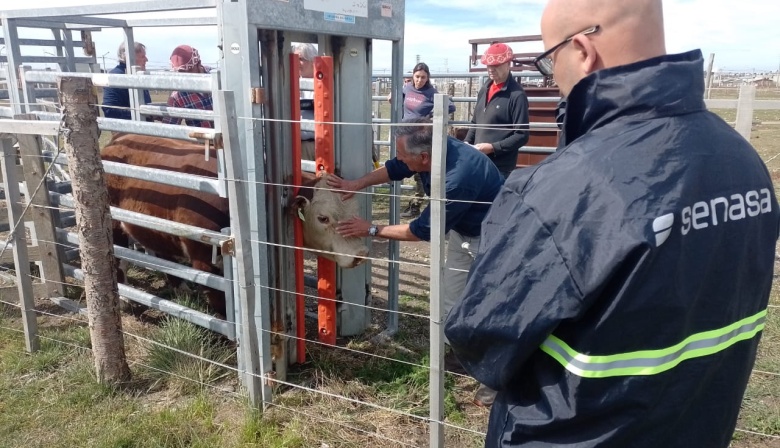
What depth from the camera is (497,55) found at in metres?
5.07

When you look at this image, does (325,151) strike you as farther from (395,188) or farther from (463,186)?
(463,186)

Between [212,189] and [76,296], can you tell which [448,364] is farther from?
[76,296]

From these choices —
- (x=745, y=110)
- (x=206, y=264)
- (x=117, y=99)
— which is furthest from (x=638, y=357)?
(x=117, y=99)

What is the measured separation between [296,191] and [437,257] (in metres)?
1.40

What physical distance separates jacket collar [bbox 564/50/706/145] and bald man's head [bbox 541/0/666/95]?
1.7 inches

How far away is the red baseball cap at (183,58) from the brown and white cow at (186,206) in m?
0.73

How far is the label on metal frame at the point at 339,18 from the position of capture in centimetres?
328

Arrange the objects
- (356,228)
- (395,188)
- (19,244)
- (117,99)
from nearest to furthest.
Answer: (356,228) < (19,244) < (395,188) < (117,99)

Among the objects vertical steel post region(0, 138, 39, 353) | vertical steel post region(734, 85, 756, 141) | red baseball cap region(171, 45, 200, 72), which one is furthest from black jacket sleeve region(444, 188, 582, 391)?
red baseball cap region(171, 45, 200, 72)

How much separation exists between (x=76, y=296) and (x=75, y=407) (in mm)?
1896

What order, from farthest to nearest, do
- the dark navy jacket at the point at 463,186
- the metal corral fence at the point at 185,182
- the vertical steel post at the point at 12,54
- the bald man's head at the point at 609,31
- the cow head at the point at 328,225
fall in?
the vertical steel post at the point at 12,54 < the cow head at the point at 328,225 < the dark navy jacket at the point at 463,186 < the metal corral fence at the point at 185,182 < the bald man's head at the point at 609,31

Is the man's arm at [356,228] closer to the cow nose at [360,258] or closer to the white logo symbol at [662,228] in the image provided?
the cow nose at [360,258]

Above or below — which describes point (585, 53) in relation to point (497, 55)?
below

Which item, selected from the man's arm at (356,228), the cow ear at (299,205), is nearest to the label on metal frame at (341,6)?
the cow ear at (299,205)
